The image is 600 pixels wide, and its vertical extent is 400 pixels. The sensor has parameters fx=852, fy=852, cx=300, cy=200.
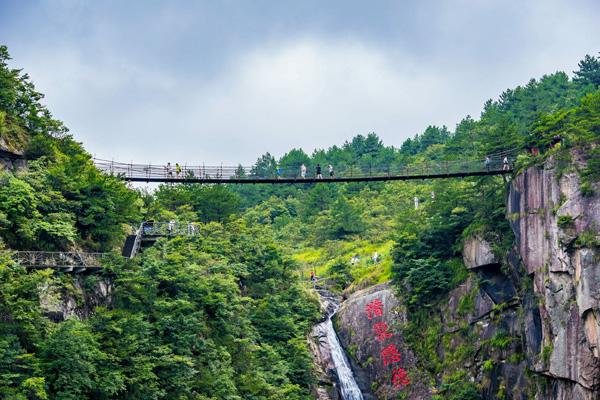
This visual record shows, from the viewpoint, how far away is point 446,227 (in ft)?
152

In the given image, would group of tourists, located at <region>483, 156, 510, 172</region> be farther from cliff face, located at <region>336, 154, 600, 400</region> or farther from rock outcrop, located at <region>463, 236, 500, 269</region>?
rock outcrop, located at <region>463, 236, 500, 269</region>

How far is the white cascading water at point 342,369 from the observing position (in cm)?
4791

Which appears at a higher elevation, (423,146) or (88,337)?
(423,146)

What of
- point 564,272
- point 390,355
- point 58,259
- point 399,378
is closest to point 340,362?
point 390,355

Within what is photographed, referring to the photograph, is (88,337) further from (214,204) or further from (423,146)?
(423,146)

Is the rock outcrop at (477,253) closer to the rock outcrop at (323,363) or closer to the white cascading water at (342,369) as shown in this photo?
the white cascading water at (342,369)

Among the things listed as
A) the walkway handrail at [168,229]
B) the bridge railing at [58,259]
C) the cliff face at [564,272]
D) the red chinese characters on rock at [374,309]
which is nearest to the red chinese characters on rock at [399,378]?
the red chinese characters on rock at [374,309]

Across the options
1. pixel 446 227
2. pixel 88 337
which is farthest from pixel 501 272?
pixel 88 337

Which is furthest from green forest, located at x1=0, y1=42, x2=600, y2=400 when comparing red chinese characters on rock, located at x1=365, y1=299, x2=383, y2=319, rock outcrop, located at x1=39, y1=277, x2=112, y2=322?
red chinese characters on rock, located at x1=365, y1=299, x2=383, y2=319

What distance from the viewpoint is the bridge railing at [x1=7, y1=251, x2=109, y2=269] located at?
30.4 m

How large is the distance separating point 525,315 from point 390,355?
1052cm

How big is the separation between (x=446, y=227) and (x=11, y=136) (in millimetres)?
23177

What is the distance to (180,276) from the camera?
122 feet

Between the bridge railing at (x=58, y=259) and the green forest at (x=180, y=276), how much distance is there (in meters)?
0.45
